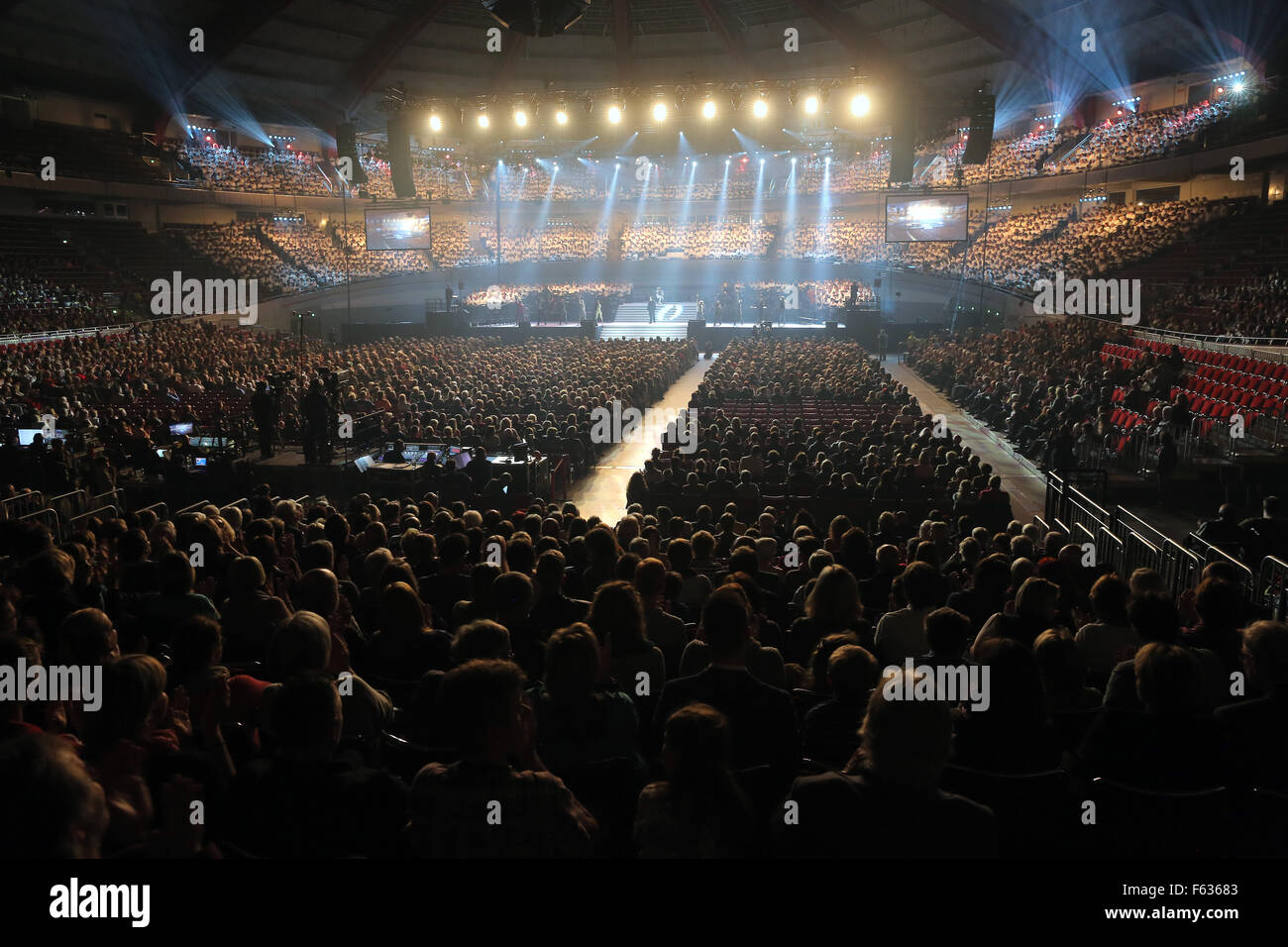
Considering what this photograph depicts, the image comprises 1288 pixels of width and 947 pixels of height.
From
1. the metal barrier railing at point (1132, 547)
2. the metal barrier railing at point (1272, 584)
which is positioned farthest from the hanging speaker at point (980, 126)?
the metal barrier railing at point (1272, 584)

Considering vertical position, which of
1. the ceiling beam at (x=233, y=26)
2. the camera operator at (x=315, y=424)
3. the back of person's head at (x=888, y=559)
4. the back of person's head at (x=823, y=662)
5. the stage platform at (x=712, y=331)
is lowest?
the back of person's head at (x=823, y=662)

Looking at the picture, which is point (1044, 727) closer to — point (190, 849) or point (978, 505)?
point (190, 849)

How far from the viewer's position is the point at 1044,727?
3.36m

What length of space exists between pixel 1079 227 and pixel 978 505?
3594 centimetres

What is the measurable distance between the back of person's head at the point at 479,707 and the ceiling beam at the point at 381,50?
39.0 m

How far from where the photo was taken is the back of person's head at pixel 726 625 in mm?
3650

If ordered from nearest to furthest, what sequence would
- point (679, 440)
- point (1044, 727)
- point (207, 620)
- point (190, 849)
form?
point (190, 849), point (1044, 727), point (207, 620), point (679, 440)

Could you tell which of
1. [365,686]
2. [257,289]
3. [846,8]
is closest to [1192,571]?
[365,686]

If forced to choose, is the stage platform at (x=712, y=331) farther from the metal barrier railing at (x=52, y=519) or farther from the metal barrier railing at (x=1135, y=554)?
the metal barrier railing at (x=1135, y=554)

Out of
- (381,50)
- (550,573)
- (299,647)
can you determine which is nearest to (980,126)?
(550,573)

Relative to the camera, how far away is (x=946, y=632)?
4.18 m

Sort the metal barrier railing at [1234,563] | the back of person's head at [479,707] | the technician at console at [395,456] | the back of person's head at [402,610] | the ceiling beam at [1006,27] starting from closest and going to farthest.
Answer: the back of person's head at [479,707] → the back of person's head at [402,610] → the metal barrier railing at [1234,563] → the technician at console at [395,456] → the ceiling beam at [1006,27]

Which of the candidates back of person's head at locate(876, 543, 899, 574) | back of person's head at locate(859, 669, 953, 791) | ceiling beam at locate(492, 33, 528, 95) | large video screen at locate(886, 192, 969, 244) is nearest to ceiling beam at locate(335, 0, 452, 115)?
ceiling beam at locate(492, 33, 528, 95)

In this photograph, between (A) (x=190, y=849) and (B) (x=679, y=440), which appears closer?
(A) (x=190, y=849)
